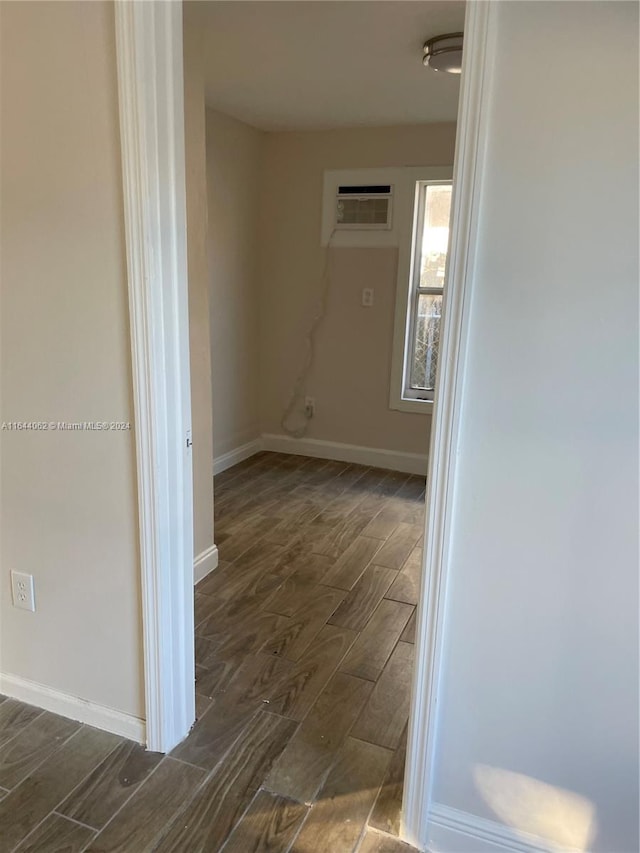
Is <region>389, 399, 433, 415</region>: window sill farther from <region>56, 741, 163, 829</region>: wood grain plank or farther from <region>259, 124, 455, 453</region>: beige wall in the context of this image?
<region>56, 741, 163, 829</region>: wood grain plank

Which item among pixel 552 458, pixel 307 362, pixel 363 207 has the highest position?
pixel 363 207

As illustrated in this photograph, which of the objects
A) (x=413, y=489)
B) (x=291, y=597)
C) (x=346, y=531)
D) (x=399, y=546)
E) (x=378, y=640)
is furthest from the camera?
(x=413, y=489)

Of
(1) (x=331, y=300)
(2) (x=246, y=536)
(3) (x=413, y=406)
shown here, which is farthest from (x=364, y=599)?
(1) (x=331, y=300)

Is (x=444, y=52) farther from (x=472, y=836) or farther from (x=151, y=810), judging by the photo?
(x=151, y=810)

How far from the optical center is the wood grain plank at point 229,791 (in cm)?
147

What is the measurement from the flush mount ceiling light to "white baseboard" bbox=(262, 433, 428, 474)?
235cm

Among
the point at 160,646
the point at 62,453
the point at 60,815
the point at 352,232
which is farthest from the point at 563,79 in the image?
the point at 352,232

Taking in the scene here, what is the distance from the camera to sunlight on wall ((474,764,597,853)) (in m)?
1.35

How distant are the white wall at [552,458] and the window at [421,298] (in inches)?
105

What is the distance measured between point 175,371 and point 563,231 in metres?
0.95

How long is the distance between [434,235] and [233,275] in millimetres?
1347

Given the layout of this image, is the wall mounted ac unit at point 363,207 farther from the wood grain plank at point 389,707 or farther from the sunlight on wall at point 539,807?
the sunlight on wall at point 539,807

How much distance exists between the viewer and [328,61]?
8.55ft

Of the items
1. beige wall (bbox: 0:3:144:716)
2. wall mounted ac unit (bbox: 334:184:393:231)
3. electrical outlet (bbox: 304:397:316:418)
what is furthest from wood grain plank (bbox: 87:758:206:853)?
wall mounted ac unit (bbox: 334:184:393:231)
